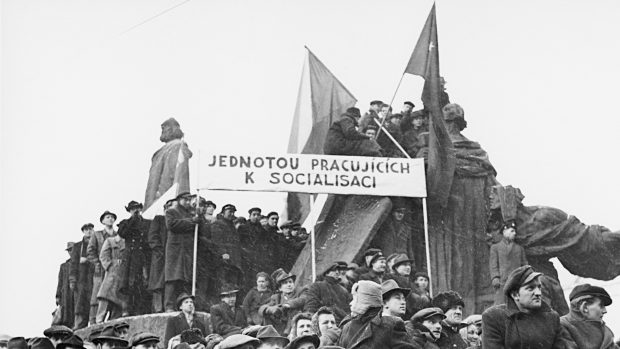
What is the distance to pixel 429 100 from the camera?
731 inches

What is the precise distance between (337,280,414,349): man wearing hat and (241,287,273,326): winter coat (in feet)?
21.8

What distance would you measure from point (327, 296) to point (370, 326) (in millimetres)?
6109

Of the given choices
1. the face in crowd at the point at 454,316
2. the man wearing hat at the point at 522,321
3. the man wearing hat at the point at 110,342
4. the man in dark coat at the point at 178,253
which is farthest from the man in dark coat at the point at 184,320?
the man wearing hat at the point at 522,321

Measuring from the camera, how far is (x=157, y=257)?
1673 centimetres

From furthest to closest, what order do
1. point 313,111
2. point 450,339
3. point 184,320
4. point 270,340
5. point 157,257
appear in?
point 313,111 → point 157,257 → point 184,320 → point 450,339 → point 270,340

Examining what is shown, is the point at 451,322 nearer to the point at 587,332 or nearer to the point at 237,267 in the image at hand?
the point at 587,332

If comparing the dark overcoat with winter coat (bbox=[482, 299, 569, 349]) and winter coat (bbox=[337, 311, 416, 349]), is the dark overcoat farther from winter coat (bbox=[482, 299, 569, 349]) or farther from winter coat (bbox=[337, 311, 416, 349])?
winter coat (bbox=[482, 299, 569, 349])

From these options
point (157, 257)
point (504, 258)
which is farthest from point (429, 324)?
point (504, 258)

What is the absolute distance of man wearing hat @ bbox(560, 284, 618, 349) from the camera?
8.58m

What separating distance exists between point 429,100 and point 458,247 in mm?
2210

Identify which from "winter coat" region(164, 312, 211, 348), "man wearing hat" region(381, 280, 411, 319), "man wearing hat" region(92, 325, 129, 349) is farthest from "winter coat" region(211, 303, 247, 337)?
"man wearing hat" region(381, 280, 411, 319)

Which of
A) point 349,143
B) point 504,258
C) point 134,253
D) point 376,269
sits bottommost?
point 376,269

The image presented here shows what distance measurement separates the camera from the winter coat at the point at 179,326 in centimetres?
1460

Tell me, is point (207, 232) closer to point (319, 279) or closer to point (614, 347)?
point (319, 279)
